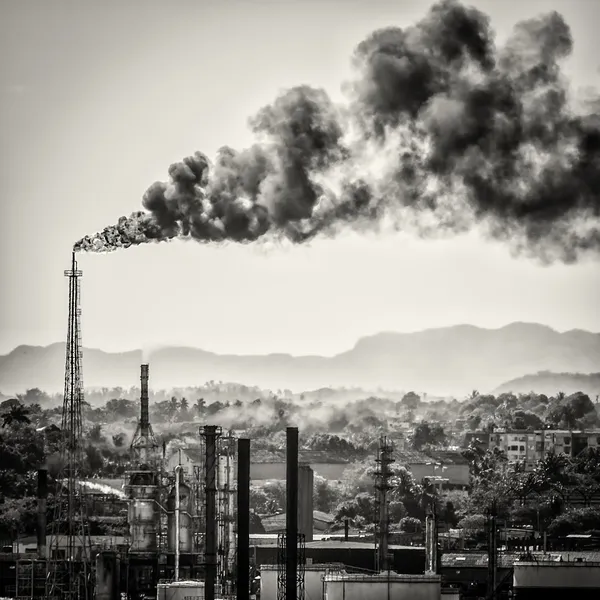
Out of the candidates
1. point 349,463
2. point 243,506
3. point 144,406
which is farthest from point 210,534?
point 349,463

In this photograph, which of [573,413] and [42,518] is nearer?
[42,518]

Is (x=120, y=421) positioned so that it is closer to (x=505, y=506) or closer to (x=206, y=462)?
(x=505, y=506)

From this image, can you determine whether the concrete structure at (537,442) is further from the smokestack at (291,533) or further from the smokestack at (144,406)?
the smokestack at (291,533)

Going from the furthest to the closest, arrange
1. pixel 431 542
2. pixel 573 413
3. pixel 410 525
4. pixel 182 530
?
pixel 573 413
pixel 410 525
pixel 182 530
pixel 431 542

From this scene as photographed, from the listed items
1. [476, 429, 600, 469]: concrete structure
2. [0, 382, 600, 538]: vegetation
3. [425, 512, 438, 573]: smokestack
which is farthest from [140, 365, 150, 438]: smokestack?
[476, 429, 600, 469]: concrete structure

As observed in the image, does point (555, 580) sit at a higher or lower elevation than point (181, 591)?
higher

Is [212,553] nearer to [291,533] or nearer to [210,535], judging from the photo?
[210,535]

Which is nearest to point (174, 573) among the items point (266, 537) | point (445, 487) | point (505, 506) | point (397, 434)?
point (266, 537)
